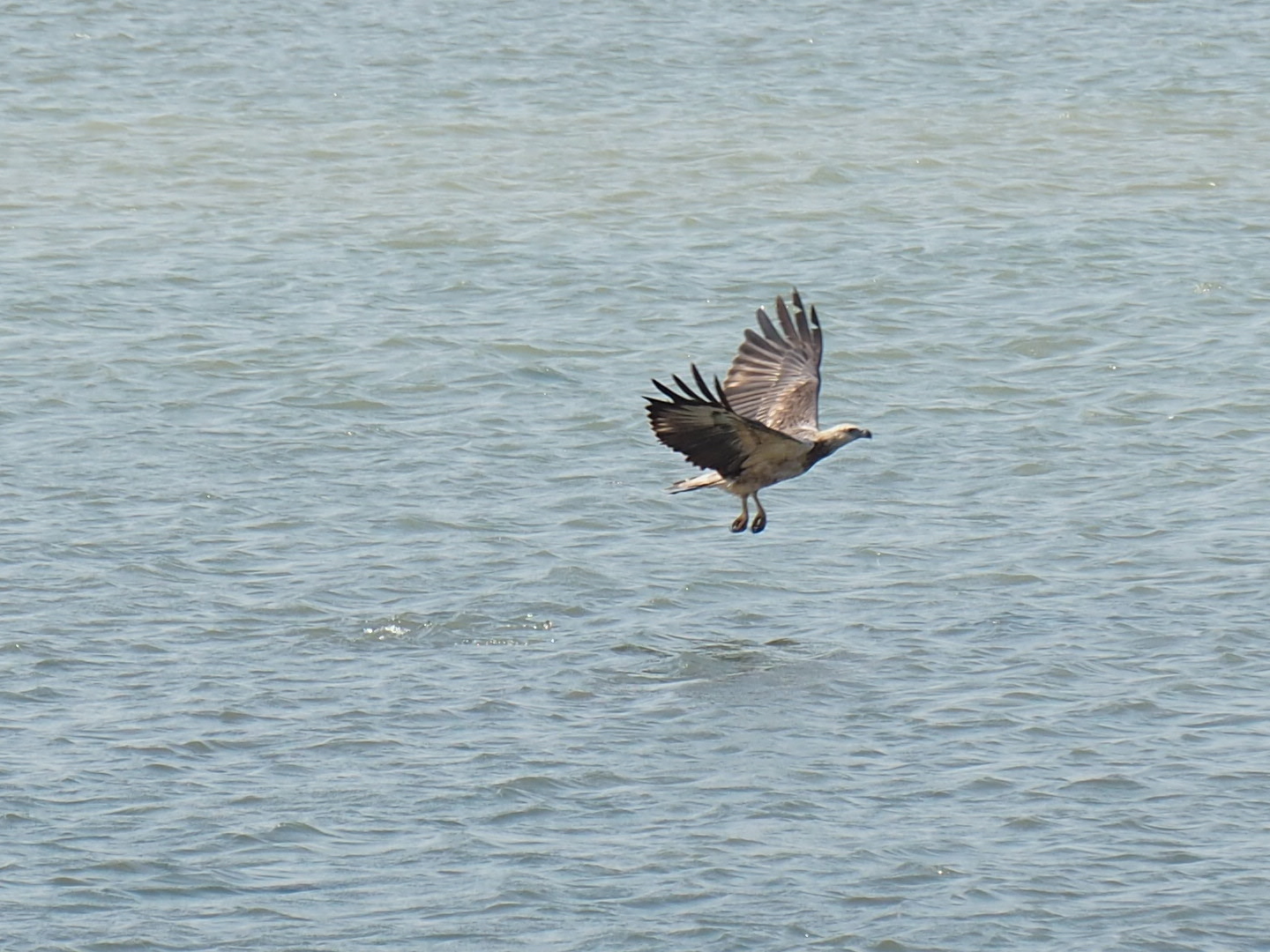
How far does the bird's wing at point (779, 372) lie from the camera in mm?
12477

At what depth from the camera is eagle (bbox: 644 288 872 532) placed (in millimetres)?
10898

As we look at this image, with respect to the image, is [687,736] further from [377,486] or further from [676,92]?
[676,92]

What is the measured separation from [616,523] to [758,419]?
1.24m

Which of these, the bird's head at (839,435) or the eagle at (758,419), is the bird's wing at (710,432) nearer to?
the eagle at (758,419)

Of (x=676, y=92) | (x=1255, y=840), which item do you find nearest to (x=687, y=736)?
(x=1255, y=840)

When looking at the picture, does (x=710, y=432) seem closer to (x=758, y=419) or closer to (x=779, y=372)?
(x=758, y=419)

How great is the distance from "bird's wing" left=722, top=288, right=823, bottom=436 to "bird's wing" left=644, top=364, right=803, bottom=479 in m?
0.87

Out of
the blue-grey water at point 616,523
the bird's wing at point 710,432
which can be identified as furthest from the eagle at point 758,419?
the blue-grey water at point 616,523

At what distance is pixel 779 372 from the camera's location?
41.9 ft

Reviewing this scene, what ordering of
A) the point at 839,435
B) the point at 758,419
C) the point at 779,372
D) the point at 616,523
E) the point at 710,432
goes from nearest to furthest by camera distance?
the point at 710,432
the point at 839,435
the point at 758,419
the point at 779,372
the point at 616,523

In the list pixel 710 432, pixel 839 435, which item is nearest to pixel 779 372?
pixel 839 435

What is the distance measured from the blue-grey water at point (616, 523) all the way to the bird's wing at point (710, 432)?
949 millimetres

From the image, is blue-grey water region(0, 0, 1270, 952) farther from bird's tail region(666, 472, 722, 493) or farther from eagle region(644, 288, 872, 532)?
eagle region(644, 288, 872, 532)

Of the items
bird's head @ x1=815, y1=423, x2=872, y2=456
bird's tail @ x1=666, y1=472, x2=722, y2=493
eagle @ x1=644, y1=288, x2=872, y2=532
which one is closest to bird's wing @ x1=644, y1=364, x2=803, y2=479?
eagle @ x1=644, y1=288, x2=872, y2=532
